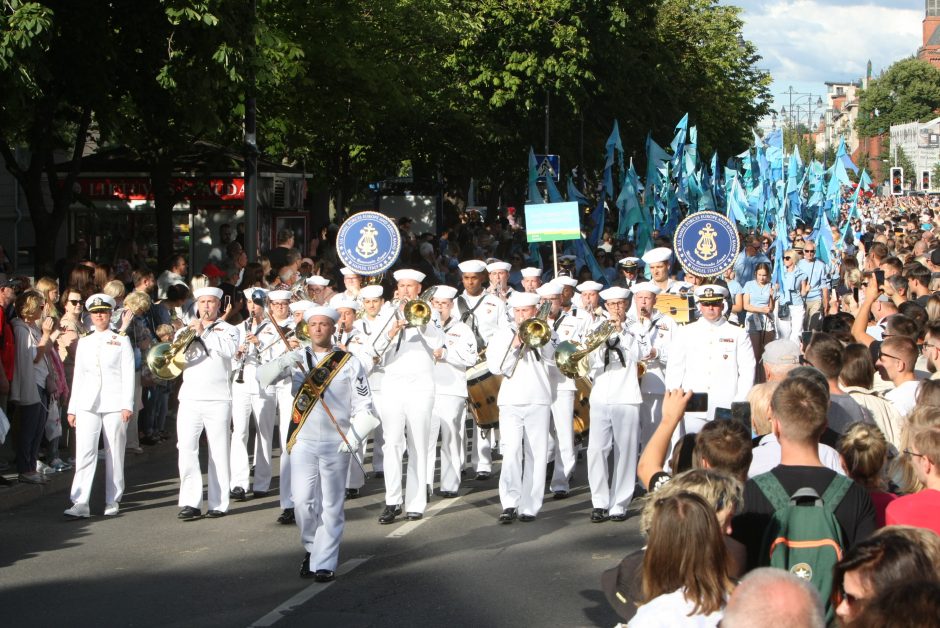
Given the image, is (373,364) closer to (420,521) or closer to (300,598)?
(420,521)

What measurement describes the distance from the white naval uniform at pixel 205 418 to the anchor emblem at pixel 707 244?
6372 millimetres

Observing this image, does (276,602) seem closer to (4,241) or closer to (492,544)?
(492,544)

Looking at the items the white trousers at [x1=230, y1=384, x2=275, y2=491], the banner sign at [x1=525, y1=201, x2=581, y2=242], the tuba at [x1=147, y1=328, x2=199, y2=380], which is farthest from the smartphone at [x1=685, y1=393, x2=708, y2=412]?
the banner sign at [x1=525, y1=201, x2=581, y2=242]

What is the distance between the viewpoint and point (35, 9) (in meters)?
13.9

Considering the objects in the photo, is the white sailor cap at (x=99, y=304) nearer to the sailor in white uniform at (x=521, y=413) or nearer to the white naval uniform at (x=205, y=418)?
the white naval uniform at (x=205, y=418)

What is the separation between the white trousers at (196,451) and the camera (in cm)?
1099

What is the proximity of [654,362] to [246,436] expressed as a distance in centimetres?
366

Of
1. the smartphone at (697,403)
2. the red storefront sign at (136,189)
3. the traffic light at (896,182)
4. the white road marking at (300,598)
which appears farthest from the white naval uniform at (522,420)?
the traffic light at (896,182)

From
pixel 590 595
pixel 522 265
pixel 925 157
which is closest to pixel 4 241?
pixel 522 265

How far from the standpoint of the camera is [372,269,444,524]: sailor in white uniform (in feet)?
35.9

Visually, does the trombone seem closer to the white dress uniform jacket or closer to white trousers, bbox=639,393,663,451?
the white dress uniform jacket

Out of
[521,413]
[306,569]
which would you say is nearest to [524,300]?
[521,413]

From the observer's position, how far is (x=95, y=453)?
11078 mm

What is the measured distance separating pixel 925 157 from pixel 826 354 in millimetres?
141019
